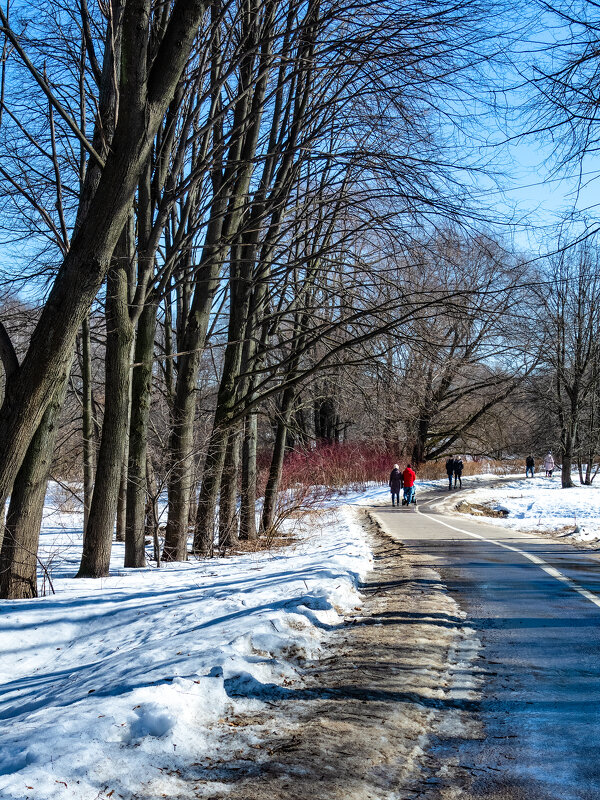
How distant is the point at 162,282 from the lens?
979cm

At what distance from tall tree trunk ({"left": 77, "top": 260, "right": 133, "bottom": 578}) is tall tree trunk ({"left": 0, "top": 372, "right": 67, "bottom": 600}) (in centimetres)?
96

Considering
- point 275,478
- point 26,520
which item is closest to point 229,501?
point 275,478

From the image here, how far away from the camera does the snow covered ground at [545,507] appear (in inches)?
720

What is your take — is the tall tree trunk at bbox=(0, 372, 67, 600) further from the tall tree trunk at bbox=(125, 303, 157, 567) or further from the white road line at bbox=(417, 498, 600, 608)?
the white road line at bbox=(417, 498, 600, 608)

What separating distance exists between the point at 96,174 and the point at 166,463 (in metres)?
5.02

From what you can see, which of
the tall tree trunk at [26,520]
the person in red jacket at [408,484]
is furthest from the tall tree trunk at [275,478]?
the person in red jacket at [408,484]

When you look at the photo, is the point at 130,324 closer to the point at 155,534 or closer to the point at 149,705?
the point at 155,534

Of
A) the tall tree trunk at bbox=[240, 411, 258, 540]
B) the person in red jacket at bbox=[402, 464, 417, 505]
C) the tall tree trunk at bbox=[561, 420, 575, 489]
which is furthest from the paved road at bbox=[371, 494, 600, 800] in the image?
the tall tree trunk at bbox=[561, 420, 575, 489]

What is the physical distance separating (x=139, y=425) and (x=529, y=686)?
7169 mm

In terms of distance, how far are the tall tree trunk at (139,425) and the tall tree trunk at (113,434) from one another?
130 cm

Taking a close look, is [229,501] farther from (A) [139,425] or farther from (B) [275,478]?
(A) [139,425]

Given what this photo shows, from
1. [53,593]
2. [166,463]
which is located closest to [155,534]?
[166,463]

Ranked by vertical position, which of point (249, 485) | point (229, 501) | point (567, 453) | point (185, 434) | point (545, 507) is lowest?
point (545, 507)

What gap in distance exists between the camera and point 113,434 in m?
8.84
